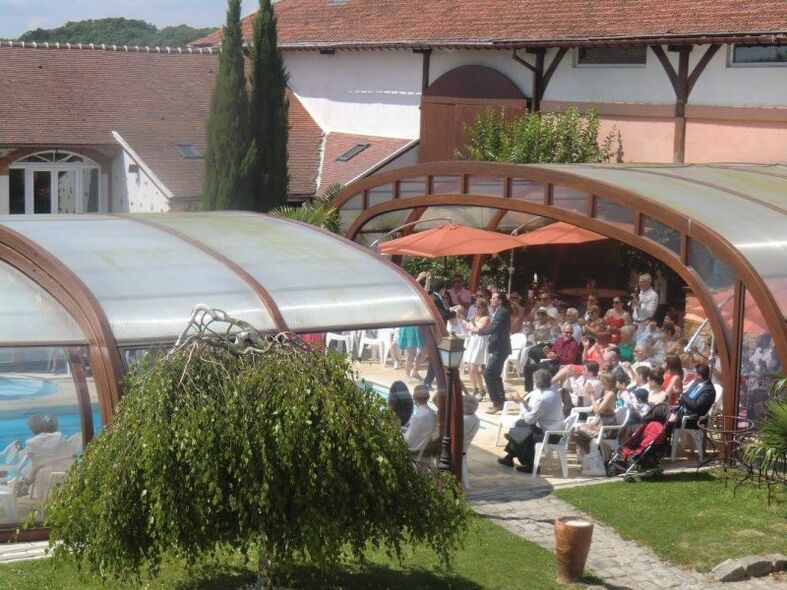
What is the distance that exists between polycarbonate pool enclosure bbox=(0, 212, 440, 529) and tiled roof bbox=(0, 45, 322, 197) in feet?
62.5

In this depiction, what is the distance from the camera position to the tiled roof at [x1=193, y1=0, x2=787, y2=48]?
2075 cm

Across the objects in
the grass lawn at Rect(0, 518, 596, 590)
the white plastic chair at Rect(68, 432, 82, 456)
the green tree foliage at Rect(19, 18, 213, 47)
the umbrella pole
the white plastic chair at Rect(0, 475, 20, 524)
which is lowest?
the grass lawn at Rect(0, 518, 596, 590)

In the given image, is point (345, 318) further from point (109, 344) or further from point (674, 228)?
point (674, 228)

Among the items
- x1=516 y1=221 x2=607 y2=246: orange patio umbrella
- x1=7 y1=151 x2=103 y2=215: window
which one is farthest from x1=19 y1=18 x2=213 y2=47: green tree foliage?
x1=516 y1=221 x2=607 y2=246: orange patio umbrella

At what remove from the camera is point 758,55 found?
2023 cm

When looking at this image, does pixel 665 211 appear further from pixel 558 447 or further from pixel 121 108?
pixel 121 108

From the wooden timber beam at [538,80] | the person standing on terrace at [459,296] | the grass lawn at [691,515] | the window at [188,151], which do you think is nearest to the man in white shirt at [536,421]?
the grass lawn at [691,515]

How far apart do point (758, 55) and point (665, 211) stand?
23.9 ft

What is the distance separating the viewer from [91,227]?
1312 centimetres

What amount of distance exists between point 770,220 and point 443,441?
4.76 metres

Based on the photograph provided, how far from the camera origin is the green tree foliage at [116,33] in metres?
84.8

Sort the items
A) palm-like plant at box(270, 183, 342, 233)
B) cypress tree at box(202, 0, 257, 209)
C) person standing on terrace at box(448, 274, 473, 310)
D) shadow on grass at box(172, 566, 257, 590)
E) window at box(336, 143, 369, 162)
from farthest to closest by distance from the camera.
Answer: window at box(336, 143, 369, 162) < cypress tree at box(202, 0, 257, 209) < palm-like plant at box(270, 183, 342, 233) < person standing on terrace at box(448, 274, 473, 310) < shadow on grass at box(172, 566, 257, 590)

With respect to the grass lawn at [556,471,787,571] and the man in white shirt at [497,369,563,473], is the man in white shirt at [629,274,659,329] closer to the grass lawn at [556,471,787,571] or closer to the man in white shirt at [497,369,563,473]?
the man in white shirt at [497,369,563,473]

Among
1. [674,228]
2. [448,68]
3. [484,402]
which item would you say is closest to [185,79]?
[448,68]
